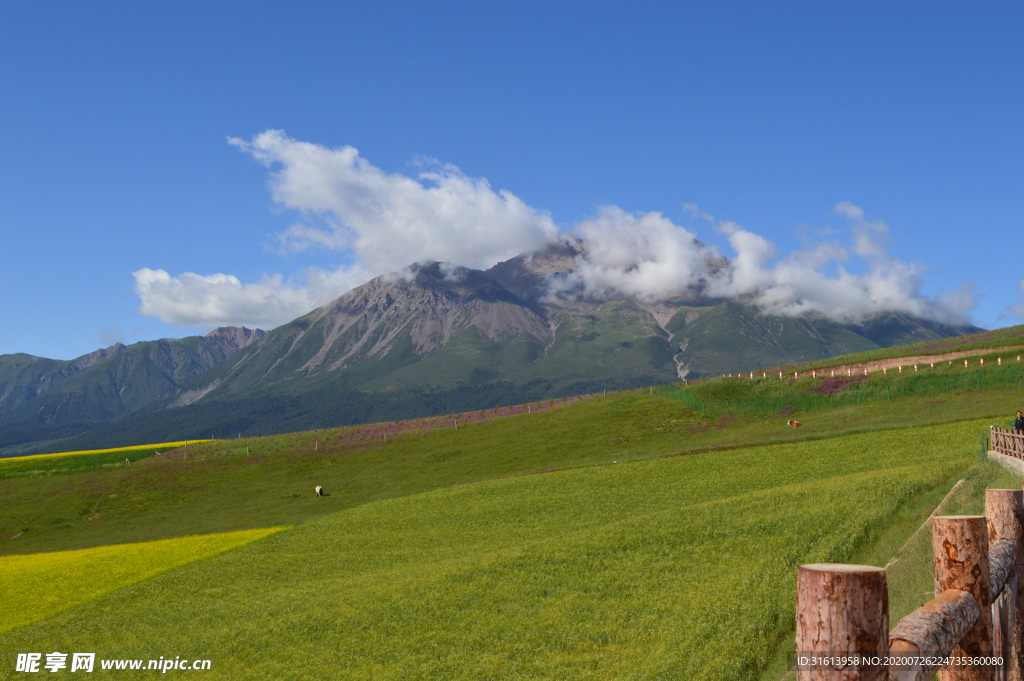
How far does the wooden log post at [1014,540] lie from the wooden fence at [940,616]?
12mm

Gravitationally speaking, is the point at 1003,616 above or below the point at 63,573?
above

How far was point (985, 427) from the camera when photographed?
166 feet

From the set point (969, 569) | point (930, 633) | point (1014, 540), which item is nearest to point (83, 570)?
point (1014, 540)

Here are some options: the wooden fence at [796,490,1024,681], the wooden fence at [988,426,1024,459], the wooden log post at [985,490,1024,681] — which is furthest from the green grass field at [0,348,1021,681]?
the wooden fence at [796,490,1024,681]

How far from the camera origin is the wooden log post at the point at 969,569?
6582 millimetres

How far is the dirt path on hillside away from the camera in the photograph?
8906cm

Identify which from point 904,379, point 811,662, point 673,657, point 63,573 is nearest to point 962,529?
point 811,662

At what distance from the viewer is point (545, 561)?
102 ft

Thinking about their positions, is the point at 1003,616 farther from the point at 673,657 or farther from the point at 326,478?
the point at 326,478

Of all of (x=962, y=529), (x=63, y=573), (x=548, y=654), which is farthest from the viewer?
(x=63, y=573)

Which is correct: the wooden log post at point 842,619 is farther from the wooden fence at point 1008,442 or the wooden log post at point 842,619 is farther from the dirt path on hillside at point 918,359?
the dirt path on hillside at point 918,359

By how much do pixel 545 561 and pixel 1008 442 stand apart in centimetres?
2552

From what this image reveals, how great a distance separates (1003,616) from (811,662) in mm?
4828

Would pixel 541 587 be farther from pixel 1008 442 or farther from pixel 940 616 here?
pixel 1008 442
